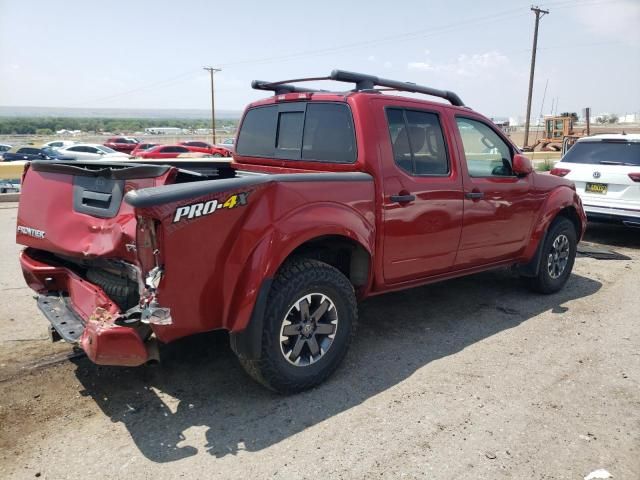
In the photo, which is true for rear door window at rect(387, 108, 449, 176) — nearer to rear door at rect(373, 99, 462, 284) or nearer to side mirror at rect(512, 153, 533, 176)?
rear door at rect(373, 99, 462, 284)

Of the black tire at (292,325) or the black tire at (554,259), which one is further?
the black tire at (554,259)

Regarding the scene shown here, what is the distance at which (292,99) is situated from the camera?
4.30m

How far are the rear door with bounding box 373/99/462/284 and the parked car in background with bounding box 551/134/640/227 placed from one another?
184 inches

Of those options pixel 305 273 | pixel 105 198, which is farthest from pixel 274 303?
pixel 105 198

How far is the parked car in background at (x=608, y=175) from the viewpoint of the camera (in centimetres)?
757

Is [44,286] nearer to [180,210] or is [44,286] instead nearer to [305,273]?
[180,210]

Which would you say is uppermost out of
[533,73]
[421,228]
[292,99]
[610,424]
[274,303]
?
[533,73]

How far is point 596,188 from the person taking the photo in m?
7.98

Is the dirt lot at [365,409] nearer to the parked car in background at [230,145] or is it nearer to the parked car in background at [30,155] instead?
the parked car in background at [230,145]

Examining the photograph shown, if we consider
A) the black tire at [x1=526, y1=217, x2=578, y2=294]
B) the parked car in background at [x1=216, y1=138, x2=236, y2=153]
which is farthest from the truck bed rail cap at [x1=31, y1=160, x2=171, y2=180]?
the black tire at [x1=526, y1=217, x2=578, y2=294]

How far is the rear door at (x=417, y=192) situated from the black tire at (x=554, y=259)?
1.55 m

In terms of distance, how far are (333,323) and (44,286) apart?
2.05 metres

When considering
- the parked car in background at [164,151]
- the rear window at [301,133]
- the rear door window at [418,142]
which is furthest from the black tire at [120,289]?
the parked car in background at [164,151]

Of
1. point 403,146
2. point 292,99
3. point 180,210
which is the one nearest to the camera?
point 180,210
